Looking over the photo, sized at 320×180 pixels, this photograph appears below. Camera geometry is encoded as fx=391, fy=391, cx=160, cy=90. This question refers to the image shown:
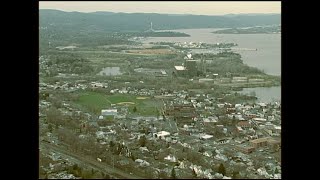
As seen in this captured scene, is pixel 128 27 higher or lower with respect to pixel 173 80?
higher

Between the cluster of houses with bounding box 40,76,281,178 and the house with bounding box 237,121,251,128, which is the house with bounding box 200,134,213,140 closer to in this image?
the cluster of houses with bounding box 40,76,281,178

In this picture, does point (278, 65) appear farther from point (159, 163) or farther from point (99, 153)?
point (99, 153)

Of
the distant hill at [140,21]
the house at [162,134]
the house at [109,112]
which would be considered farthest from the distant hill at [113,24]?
the house at [162,134]

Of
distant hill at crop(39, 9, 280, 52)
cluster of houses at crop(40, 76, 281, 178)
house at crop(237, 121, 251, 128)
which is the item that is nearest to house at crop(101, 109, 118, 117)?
cluster of houses at crop(40, 76, 281, 178)

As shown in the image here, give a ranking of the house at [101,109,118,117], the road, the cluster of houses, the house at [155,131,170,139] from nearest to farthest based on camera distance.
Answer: the road → the cluster of houses → the house at [155,131,170,139] → the house at [101,109,118,117]

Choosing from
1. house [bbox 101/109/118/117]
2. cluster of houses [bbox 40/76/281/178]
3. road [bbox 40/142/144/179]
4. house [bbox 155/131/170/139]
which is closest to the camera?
road [bbox 40/142/144/179]

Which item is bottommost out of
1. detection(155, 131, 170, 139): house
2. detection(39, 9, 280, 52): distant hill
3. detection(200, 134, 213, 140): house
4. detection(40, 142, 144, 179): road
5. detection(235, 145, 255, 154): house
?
detection(40, 142, 144, 179): road
